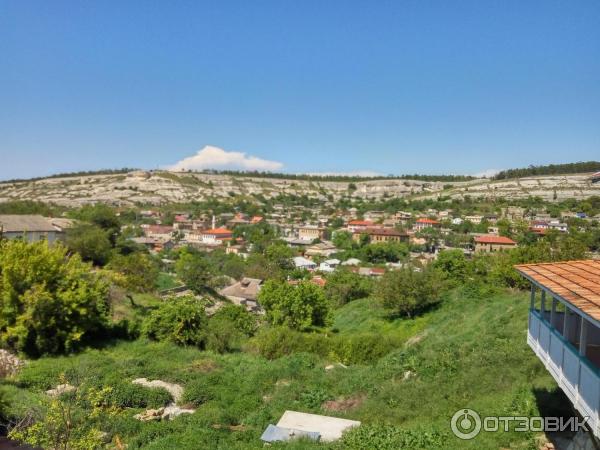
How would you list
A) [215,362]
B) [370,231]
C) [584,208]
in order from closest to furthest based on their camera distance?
[215,362] < [584,208] < [370,231]

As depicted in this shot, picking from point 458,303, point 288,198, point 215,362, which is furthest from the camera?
point 288,198

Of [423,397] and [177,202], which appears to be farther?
[177,202]

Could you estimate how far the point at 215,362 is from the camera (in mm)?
15906

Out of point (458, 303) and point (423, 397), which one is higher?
point (423, 397)

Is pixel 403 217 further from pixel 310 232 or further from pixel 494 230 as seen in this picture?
pixel 494 230

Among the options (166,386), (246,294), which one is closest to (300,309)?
(166,386)

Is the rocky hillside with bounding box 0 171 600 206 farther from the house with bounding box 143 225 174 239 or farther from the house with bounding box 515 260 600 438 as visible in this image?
the house with bounding box 515 260 600 438

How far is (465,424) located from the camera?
29.1 feet

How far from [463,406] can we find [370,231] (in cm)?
8651

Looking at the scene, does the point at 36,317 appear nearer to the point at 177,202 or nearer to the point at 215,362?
the point at 215,362

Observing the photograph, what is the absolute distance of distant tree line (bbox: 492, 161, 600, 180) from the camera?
132 meters

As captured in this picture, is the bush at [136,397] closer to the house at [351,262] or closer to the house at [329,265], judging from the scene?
the house at [329,265]

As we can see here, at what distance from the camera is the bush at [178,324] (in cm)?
1864

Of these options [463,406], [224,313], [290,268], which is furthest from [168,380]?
[290,268]
